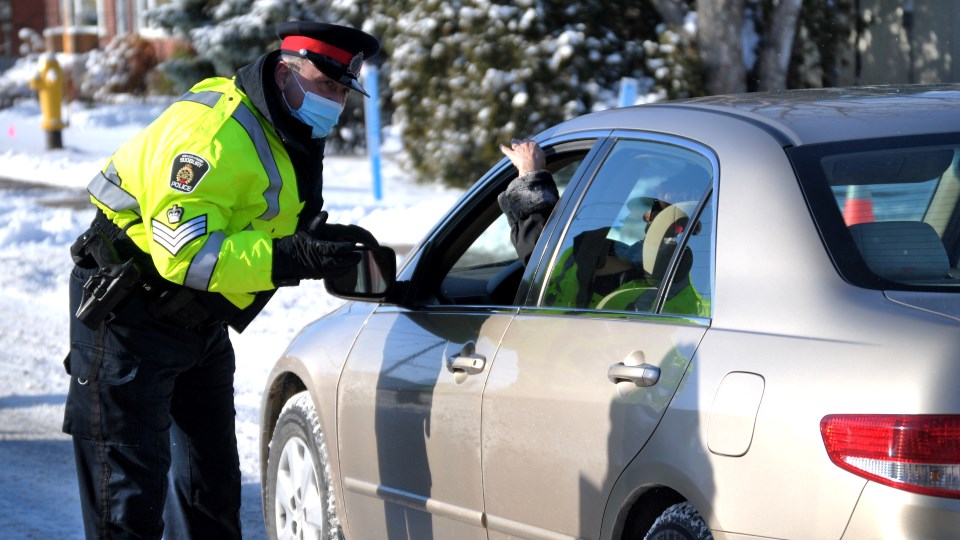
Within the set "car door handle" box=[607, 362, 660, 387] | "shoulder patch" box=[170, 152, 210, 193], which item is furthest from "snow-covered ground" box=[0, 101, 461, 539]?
"car door handle" box=[607, 362, 660, 387]

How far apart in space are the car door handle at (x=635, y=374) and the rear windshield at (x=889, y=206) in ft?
1.46

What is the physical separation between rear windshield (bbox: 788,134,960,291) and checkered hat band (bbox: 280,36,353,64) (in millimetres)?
1399

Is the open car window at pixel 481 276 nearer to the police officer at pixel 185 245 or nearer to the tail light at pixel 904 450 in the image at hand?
the police officer at pixel 185 245

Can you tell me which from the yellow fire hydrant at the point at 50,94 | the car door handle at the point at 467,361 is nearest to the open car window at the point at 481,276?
the car door handle at the point at 467,361

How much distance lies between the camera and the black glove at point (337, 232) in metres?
3.77

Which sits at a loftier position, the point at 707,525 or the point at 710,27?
the point at 710,27

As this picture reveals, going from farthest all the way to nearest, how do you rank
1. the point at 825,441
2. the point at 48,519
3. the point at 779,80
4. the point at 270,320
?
the point at 779,80, the point at 270,320, the point at 48,519, the point at 825,441

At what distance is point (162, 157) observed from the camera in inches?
140

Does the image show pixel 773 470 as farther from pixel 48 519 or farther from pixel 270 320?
pixel 270 320

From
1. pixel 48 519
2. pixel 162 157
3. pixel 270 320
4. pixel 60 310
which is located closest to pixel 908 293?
pixel 162 157

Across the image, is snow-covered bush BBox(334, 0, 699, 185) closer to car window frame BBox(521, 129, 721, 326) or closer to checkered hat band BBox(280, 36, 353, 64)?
checkered hat band BBox(280, 36, 353, 64)

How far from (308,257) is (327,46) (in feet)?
2.19

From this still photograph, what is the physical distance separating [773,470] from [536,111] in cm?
1191

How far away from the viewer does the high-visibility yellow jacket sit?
139 inches
